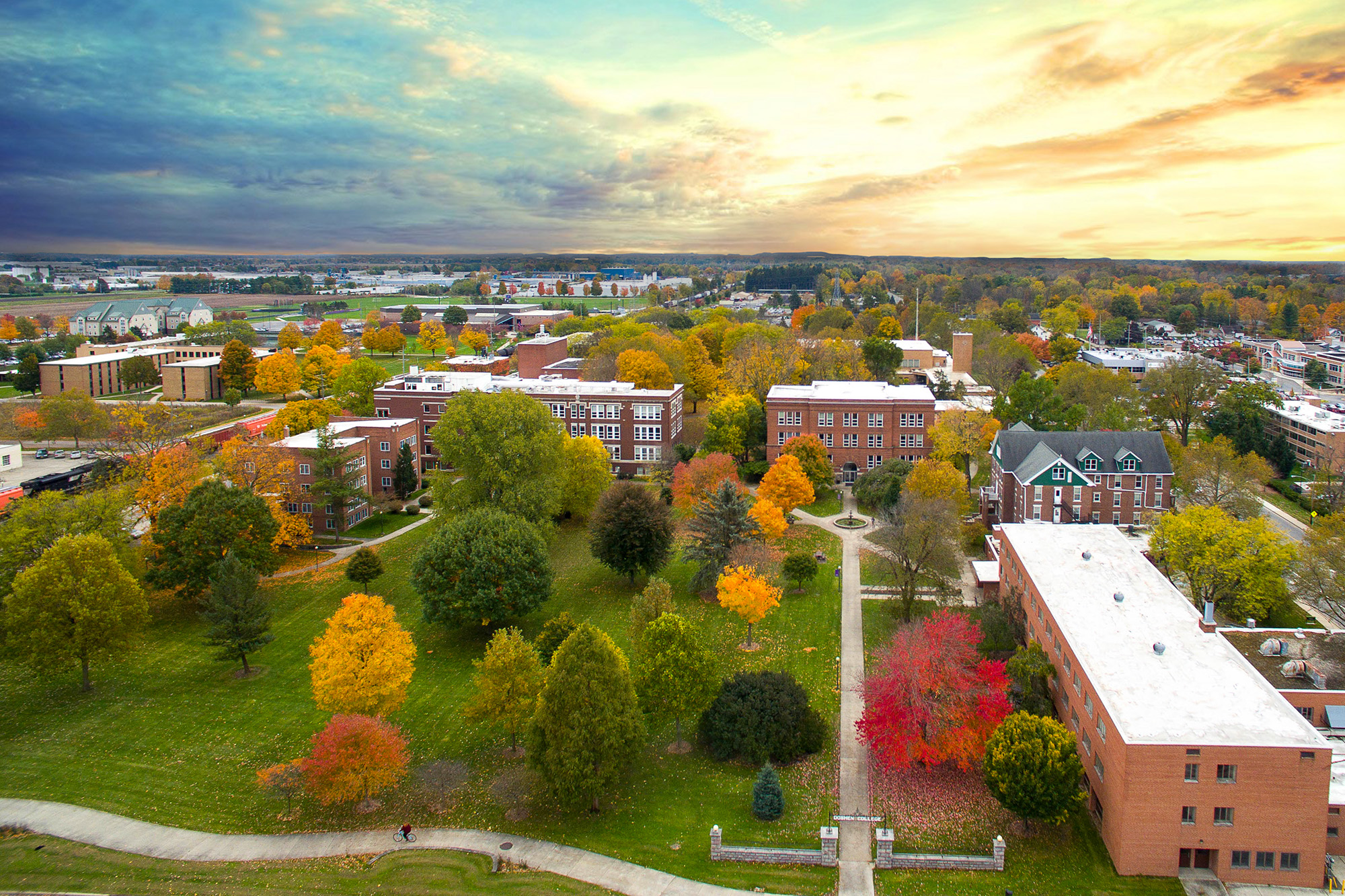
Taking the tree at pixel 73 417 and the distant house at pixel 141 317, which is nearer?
the tree at pixel 73 417

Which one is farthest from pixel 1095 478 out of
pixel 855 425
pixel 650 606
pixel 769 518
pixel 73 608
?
pixel 73 608

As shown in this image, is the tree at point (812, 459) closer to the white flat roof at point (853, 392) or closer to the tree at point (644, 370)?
the white flat roof at point (853, 392)

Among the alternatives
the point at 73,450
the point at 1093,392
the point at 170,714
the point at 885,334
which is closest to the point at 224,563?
the point at 170,714

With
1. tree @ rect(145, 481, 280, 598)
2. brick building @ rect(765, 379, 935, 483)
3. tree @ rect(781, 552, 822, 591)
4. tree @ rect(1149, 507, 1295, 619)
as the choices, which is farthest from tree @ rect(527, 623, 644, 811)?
brick building @ rect(765, 379, 935, 483)

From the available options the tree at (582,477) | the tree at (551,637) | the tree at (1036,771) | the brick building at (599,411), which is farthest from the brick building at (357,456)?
the tree at (1036,771)

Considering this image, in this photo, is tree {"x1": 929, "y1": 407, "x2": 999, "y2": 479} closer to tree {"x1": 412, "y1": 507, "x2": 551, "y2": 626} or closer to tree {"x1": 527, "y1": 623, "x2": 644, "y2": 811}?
tree {"x1": 412, "y1": 507, "x2": 551, "y2": 626}

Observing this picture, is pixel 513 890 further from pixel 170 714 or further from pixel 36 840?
pixel 170 714

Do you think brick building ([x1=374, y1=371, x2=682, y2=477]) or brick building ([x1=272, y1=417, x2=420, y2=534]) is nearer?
brick building ([x1=272, y1=417, x2=420, y2=534])

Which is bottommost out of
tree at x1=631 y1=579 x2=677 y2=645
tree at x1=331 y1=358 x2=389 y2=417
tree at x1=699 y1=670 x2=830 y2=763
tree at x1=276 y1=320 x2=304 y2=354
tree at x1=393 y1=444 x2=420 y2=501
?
tree at x1=699 y1=670 x2=830 y2=763
